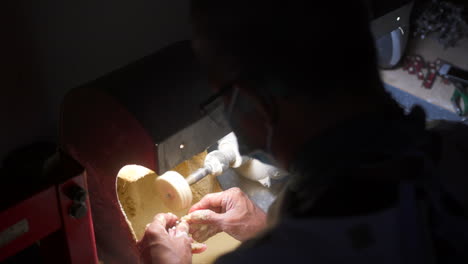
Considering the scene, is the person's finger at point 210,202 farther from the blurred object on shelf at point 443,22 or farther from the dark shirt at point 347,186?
the blurred object on shelf at point 443,22

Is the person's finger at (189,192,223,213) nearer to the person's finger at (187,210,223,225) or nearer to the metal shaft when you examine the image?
the person's finger at (187,210,223,225)

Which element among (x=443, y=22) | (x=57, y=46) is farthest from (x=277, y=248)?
(x=443, y=22)

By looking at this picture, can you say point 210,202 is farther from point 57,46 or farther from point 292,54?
point 292,54

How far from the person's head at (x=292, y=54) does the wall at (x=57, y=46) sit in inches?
26.0

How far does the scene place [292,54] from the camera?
2.48ft

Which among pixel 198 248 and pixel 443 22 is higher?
pixel 443 22

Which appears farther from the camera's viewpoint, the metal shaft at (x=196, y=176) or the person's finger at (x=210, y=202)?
the person's finger at (x=210, y=202)

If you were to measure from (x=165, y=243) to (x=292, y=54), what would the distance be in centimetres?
76

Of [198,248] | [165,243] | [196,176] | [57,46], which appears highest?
[57,46]

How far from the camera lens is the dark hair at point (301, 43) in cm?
75

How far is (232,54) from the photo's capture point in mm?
805

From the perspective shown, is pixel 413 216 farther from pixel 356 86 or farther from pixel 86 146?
pixel 86 146

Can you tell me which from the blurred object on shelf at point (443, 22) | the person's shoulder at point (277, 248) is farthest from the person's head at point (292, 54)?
the blurred object on shelf at point (443, 22)

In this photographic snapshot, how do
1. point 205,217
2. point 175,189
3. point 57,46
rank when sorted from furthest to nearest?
point 205,217 → point 57,46 → point 175,189
